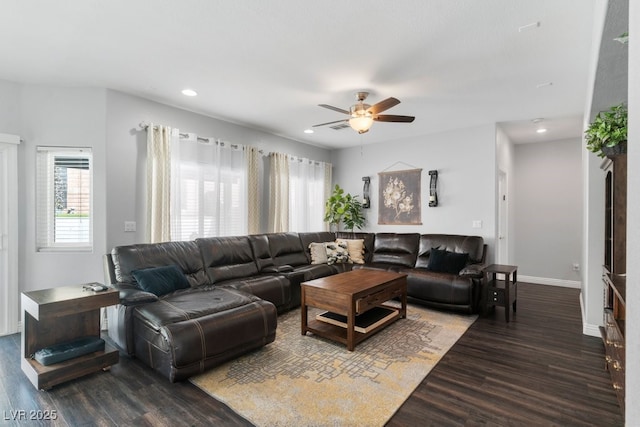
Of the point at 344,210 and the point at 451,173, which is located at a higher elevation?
the point at 451,173

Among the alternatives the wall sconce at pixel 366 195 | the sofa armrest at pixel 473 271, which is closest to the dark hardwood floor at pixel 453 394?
the sofa armrest at pixel 473 271

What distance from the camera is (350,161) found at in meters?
6.80

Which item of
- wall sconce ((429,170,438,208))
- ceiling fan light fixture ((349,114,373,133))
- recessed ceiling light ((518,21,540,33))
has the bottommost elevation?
wall sconce ((429,170,438,208))

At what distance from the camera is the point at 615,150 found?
2.45 meters

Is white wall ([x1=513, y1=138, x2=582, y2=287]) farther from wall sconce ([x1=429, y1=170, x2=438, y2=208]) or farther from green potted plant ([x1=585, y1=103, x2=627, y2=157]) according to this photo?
green potted plant ([x1=585, y1=103, x2=627, y2=157])

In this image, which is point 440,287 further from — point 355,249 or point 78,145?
point 78,145

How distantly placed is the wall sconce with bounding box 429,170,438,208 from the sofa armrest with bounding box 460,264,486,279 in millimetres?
1447

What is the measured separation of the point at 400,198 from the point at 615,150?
12.0 feet

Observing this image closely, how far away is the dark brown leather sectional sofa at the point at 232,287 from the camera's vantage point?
8.36 ft

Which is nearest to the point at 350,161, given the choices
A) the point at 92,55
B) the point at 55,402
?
the point at 92,55

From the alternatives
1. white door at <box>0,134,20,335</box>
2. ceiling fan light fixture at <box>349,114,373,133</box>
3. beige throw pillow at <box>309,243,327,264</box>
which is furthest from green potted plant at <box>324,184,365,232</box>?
white door at <box>0,134,20,335</box>

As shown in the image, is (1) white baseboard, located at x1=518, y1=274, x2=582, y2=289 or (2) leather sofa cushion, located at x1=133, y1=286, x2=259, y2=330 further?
(1) white baseboard, located at x1=518, y1=274, x2=582, y2=289

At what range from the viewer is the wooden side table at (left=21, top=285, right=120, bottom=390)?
2365mm

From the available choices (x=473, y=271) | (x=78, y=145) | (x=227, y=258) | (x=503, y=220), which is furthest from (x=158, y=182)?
(x=503, y=220)
